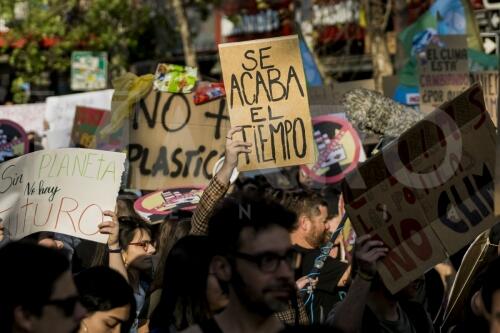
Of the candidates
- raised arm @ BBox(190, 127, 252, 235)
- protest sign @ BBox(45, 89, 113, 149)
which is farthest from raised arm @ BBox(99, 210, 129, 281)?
protest sign @ BBox(45, 89, 113, 149)

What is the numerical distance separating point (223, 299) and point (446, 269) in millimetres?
4471

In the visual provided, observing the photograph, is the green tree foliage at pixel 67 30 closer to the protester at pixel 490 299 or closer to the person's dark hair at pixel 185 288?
the person's dark hair at pixel 185 288

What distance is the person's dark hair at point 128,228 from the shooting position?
6.59 metres

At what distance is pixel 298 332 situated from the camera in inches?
137

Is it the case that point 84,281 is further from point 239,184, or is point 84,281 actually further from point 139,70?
point 139,70

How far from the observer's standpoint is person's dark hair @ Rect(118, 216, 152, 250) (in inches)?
260

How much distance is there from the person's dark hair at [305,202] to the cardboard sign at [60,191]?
1.31 meters

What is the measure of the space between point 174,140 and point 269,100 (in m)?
2.78

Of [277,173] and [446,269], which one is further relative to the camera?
[277,173]

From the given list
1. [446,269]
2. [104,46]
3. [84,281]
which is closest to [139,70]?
[104,46]

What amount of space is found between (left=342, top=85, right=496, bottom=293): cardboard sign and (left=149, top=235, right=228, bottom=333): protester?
56 cm

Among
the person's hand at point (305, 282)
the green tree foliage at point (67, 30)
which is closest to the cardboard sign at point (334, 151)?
the person's hand at point (305, 282)

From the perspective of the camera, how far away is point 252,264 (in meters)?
4.06

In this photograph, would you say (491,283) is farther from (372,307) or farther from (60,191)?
(60,191)
